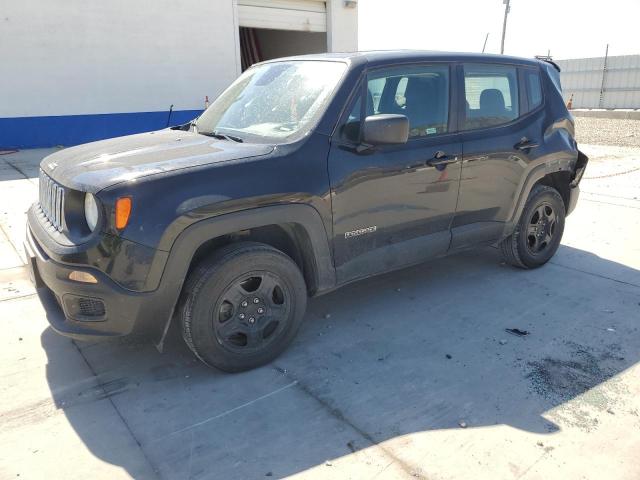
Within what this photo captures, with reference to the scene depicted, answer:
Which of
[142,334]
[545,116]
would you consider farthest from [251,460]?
[545,116]

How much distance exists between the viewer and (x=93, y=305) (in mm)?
2877

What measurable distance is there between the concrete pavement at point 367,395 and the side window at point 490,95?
55.7 inches

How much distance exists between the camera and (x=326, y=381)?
3244 millimetres

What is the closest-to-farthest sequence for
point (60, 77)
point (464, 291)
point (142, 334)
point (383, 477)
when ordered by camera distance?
point (383, 477), point (142, 334), point (464, 291), point (60, 77)

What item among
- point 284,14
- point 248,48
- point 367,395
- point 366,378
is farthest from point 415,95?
point 248,48

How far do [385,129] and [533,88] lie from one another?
6.82 ft

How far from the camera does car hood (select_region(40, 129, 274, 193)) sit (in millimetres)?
2889

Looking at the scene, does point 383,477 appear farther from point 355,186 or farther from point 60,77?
point 60,77

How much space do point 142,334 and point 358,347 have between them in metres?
1.42

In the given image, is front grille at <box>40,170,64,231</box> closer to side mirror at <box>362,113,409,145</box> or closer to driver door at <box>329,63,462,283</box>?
driver door at <box>329,63,462,283</box>

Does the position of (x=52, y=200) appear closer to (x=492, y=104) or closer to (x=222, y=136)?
(x=222, y=136)

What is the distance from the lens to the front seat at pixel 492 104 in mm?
4266

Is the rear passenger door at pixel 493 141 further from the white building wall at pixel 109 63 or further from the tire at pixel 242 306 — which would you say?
the white building wall at pixel 109 63

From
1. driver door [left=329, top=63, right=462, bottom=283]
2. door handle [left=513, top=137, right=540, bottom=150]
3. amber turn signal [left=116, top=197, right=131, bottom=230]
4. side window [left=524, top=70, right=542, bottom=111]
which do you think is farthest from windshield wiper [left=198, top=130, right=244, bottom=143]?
side window [left=524, top=70, right=542, bottom=111]
